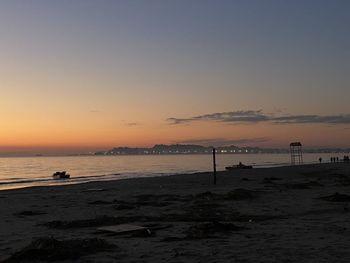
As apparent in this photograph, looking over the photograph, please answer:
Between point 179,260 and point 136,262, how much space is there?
0.90 metres

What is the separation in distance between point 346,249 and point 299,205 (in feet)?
33.0

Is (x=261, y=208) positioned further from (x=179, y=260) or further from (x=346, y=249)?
(x=179, y=260)

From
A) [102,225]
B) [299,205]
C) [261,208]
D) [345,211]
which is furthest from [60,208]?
[345,211]

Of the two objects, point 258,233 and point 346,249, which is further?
point 258,233

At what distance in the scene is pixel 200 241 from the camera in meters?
11.8

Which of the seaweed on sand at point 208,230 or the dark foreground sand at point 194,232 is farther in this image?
the seaweed on sand at point 208,230

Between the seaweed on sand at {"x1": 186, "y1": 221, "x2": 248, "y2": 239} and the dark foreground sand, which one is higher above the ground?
the seaweed on sand at {"x1": 186, "y1": 221, "x2": 248, "y2": 239}

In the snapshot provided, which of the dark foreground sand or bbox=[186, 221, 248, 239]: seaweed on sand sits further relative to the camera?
bbox=[186, 221, 248, 239]: seaweed on sand

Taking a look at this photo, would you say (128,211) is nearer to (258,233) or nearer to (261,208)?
(261,208)

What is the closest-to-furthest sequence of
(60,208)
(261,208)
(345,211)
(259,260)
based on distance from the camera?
(259,260), (345,211), (261,208), (60,208)

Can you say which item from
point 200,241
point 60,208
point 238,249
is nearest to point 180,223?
point 200,241

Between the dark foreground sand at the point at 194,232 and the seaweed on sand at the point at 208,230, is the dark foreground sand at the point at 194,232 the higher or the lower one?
the lower one

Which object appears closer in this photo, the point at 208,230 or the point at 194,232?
the point at 194,232

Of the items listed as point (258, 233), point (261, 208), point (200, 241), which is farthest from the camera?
point (261, 208)
